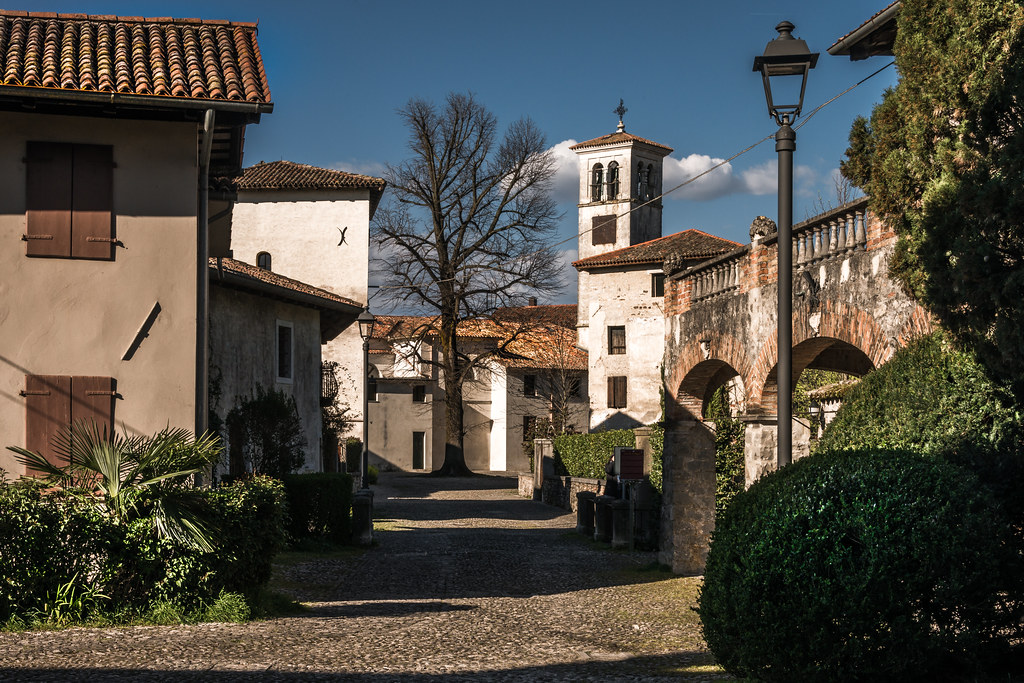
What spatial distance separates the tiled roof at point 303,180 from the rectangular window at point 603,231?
21.2m

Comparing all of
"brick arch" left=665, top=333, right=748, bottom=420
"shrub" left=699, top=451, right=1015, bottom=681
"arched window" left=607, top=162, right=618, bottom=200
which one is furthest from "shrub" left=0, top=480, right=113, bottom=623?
"arched window" left=607, top=162, right=618, bottom=200

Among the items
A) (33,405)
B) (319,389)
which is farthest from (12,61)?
(319,389)

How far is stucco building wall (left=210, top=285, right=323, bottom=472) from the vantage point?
20.1 meters

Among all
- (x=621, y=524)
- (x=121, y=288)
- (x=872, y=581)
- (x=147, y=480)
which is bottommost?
(x=621, y=524)

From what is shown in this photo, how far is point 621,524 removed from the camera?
1909 cm

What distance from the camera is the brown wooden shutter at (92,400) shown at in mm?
12320

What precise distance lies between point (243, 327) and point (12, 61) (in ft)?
30.7

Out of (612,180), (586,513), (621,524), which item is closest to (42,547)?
(621,524)

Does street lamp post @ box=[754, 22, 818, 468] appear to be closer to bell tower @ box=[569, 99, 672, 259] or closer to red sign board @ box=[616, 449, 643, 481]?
red sign board @ box=[616, 449, 643, 481]

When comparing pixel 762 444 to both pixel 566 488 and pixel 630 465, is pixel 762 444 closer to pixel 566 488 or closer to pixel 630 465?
pixel 630 465

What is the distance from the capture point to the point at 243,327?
69.2ft

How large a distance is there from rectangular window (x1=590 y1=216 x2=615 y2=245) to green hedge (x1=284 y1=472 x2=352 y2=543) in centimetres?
4068

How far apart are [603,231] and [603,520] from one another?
131 feet

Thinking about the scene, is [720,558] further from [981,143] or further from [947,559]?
[981,143]
